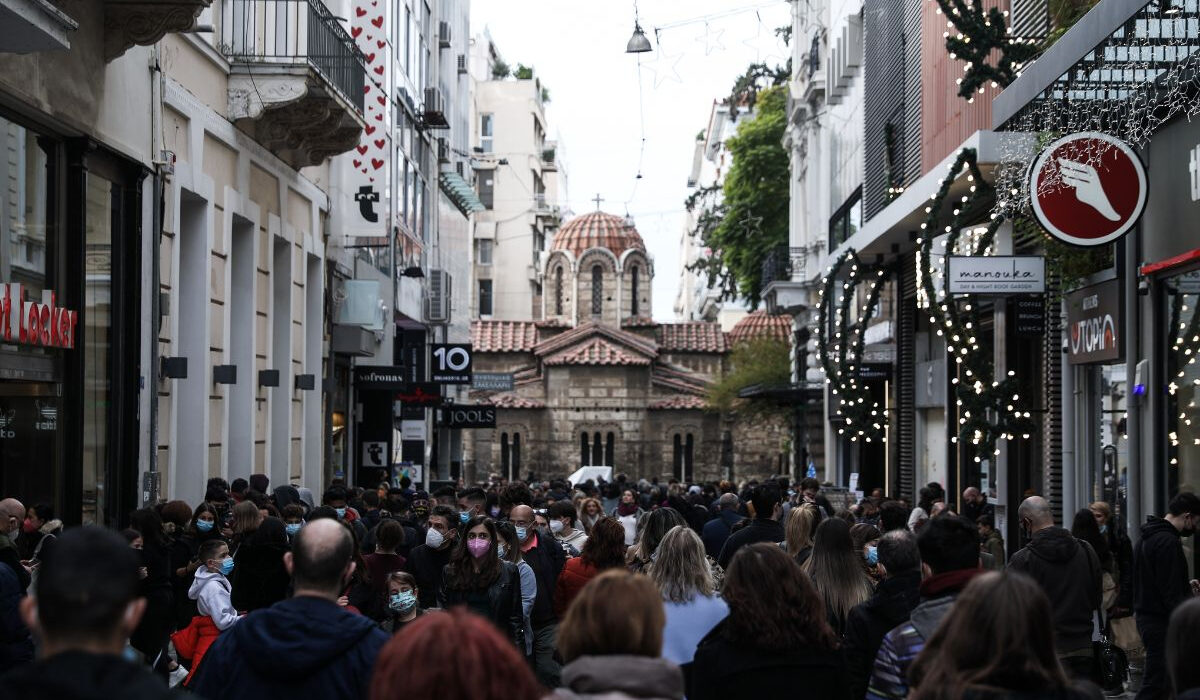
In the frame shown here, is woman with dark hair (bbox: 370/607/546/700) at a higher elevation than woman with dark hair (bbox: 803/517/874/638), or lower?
higher

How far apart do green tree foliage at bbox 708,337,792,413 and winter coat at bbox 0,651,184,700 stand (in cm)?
5025

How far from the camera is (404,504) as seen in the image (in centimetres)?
1444

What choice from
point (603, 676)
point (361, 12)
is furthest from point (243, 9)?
point (603, 676)

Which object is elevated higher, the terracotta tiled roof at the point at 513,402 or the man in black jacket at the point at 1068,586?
the terracotta tiled roof at the point at 513,402

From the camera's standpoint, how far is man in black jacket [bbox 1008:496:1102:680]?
29.9 ft

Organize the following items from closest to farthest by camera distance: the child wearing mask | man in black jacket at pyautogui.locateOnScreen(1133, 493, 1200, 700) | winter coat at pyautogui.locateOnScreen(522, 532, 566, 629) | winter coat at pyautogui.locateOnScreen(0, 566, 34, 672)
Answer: winter coat at pyautogui.locateOnScreen(0, 566, 34, 672), the child wearing mask, man in black jacket at pyautogui.locateOnScreen(1133, 493, 1200, 700), winter coat at pyautogui.locateOnScreen(522, 532, 566, 629)

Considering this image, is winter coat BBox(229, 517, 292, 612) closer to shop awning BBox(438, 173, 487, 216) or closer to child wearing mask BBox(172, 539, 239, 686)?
child wearing mask BBox(172, 539, 239, 686)

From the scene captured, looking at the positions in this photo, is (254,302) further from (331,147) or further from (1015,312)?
(1015,312)

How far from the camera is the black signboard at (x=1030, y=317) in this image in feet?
69.2

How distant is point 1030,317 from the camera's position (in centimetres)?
2114

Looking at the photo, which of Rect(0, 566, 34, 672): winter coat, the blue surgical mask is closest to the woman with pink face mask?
the blue surgical mask

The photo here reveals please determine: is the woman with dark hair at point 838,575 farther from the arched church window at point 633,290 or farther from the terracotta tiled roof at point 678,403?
the arched church window at point 633,290

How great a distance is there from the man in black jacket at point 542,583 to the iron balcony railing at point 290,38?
30.1 ft

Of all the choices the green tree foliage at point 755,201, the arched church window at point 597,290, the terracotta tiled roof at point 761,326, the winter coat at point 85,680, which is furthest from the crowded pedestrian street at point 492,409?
the arched church window at point 597,290
